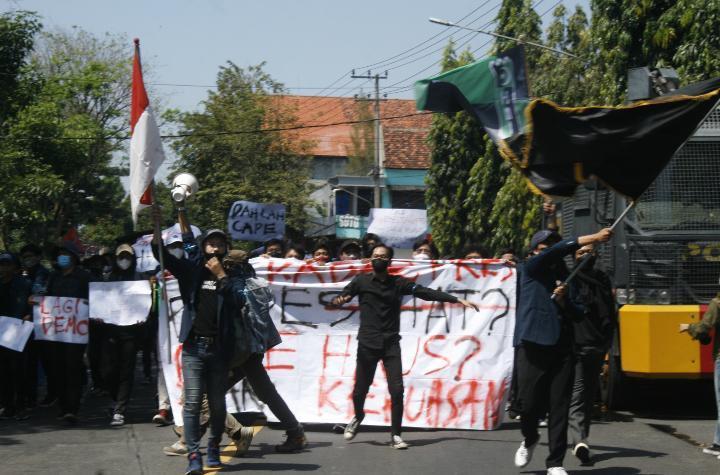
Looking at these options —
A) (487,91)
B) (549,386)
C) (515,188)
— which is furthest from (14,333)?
(515,188)

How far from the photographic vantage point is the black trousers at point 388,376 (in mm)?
9570

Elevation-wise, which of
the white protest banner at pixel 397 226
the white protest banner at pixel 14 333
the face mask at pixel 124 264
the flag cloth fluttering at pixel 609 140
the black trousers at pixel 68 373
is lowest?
the black trousers at pixel 68 373

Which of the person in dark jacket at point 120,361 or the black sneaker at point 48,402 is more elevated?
the person in dark jacket at point 120,361

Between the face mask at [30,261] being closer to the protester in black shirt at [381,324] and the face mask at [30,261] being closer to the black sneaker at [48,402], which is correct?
the black sneaker at [48,402]

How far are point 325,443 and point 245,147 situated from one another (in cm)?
3459

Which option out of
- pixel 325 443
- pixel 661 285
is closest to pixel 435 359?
pixel 325 443

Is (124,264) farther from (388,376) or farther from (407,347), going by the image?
(388,376)

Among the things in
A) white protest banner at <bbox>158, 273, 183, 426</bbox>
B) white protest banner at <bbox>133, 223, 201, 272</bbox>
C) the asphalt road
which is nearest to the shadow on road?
the asphalt road

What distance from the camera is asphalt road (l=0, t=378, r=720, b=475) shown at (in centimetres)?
864

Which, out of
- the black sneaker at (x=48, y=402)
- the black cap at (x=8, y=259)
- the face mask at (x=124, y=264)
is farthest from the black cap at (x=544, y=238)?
the black sneaker at (x=48, y=402)

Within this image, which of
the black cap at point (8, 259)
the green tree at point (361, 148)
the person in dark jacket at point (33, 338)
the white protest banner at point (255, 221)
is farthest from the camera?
the green tree at point (361, 148)

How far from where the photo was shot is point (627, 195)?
802 cm

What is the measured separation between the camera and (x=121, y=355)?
1148 cm

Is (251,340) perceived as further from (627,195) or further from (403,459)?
(627,195)
